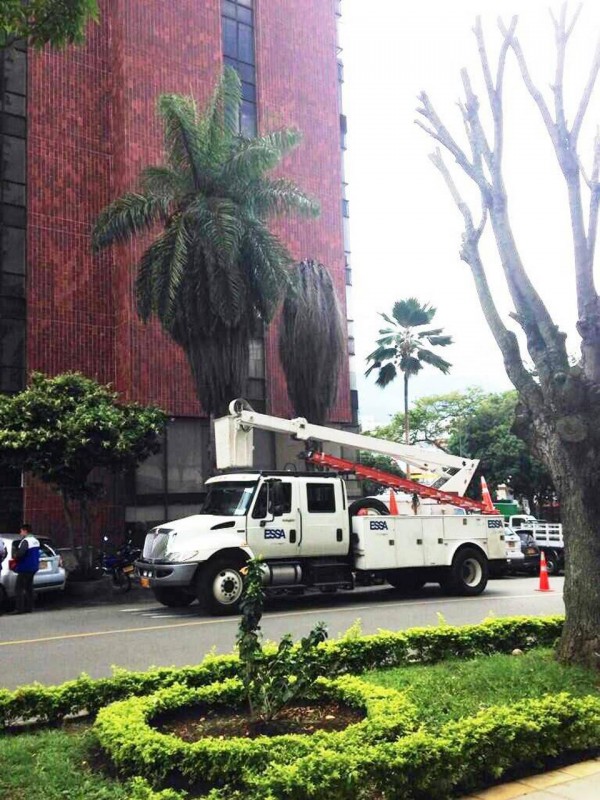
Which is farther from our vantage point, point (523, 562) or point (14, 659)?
point (523, 562)

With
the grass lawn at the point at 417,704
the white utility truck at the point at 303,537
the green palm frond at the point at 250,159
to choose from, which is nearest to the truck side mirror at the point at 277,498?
the white utility truck at the point at 303,537

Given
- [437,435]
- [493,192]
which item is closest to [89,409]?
[493,192]

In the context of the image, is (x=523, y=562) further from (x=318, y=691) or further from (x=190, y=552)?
(x=318, y=691)

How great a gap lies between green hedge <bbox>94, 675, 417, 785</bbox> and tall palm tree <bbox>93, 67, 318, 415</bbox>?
13.4 metres

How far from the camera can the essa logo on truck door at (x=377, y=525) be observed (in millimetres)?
15219

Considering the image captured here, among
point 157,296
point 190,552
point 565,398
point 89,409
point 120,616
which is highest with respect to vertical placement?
point 157,296

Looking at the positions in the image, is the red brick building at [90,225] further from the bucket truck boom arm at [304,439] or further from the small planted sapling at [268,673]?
the small planted sapling at [268,673]

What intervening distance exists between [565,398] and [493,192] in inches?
88.6

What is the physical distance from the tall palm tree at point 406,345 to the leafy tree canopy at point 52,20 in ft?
89.5

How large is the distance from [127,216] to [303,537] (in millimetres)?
8989

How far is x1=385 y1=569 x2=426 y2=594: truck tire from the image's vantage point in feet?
53.2

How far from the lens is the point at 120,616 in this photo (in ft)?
46.2

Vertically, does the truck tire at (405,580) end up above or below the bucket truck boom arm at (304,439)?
below

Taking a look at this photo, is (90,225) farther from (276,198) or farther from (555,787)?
(555,787)
